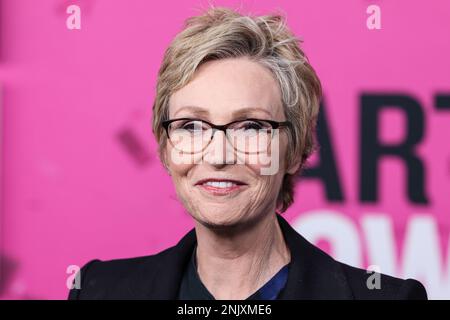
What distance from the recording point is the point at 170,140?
1.82 metres

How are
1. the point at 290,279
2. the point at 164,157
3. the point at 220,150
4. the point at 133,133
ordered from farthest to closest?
the point at 133,133
the point at 164,157
the point at 290,279
the point at 220,150

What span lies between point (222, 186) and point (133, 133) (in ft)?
4.04

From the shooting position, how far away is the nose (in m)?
1.71

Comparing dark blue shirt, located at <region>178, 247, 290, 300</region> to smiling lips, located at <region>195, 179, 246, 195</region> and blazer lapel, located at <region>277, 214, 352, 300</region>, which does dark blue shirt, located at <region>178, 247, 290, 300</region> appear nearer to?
blazer lapel, located at <region>277, 214, 352, 300</region>

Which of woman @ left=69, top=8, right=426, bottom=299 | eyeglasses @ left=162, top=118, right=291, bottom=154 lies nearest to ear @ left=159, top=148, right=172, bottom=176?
woman @ left=69, top=8, right=426, bottom=299

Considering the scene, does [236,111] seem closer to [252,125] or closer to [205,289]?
[252,125]

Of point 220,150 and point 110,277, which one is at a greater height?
point 220,150

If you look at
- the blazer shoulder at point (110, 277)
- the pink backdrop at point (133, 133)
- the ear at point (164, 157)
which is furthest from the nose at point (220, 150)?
the pink backdrop at point (133, 133)

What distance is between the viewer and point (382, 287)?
6.05 ft

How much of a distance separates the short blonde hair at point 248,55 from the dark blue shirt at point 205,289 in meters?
0.27

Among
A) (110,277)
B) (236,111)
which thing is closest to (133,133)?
(110,277)

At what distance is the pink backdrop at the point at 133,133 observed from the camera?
2.86 metres

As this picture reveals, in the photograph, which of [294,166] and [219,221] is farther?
[294,166]

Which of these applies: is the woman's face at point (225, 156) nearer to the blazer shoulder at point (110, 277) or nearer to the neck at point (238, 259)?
the neck at point (238, 259)
